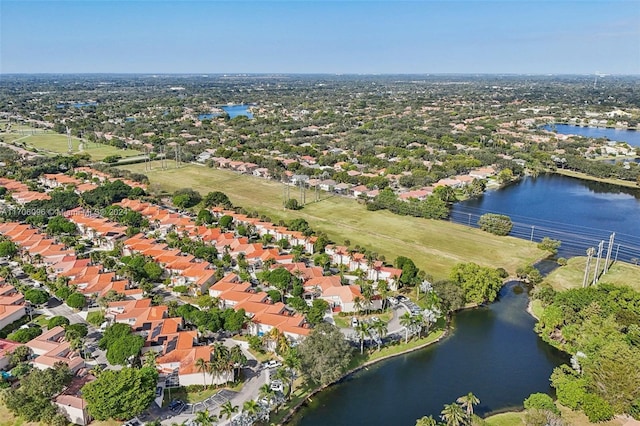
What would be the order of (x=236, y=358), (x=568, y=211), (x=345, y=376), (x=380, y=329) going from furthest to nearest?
(x=568, y=211)
(x=380, y=329)
(x=345, y=376)
(x=236, y=358)

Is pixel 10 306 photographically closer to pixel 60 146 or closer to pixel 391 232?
pixel 391 232

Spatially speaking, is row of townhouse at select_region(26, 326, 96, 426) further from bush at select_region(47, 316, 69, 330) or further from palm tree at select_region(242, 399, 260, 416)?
Answer: palm tree at select_region(242, 399, 260, 416)

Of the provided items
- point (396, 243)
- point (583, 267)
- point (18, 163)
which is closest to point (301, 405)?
point (396, 243)

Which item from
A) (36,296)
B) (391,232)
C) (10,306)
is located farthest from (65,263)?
(391,232)

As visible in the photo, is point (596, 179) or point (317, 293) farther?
point (596, 179)

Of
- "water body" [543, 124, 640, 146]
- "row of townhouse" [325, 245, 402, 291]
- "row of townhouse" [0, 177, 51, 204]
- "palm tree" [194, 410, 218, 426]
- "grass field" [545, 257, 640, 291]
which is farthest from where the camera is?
"water body" [543, 124, 640, 146]

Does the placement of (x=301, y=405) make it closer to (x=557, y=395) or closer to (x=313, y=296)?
(x=313, y=296)

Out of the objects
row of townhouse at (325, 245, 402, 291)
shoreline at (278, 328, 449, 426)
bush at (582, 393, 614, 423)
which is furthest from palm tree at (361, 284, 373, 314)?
bush at (582, 393, 614, 423)
